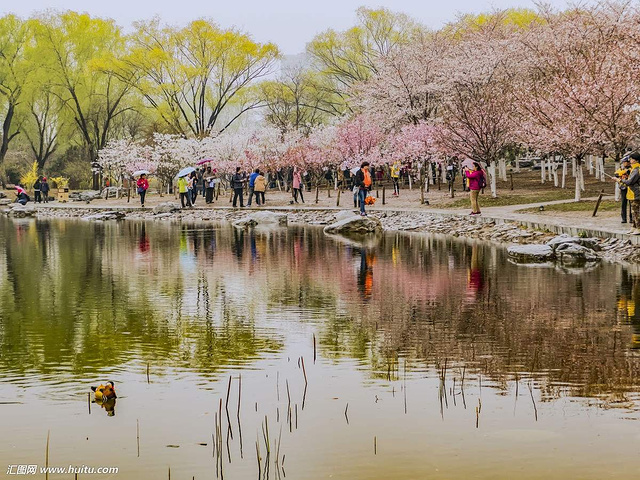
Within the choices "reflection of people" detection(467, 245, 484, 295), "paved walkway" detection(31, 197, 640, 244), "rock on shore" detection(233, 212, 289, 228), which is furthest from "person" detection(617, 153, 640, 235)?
"rock on shore" detection(233, 212, 289, 228)

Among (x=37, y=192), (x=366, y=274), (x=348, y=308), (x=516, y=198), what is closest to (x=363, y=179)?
(x=516, y=198)

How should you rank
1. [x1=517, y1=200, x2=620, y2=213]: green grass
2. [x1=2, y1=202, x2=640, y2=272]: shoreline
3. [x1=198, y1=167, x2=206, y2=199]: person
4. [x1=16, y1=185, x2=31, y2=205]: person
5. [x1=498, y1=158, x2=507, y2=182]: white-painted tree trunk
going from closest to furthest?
[x1=2, y1=202, x2=640, y2=272]: shoreline
[x1=517, y1=200, x2=620, y2=213]: green grass
[x1=498, y1=158, x2=507, y2=182]: white-painted tree trunk
[x1=198, y1=167, x2=206, y2=199]: person
[x1=16, y1=185, x2=31, y2=205]: person

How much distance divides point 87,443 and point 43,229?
28.8 metres

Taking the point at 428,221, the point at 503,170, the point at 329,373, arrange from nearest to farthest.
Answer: the point at 329,373, the point at 428,221, the point at 503,170

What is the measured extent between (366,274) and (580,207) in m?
13.2

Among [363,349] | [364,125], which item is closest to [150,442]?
[363,349]

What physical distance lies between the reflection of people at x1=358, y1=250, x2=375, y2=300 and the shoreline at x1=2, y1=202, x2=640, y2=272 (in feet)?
14.3

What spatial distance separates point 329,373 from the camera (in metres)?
8.20

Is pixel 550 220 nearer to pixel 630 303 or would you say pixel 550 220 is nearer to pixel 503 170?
pixel 630 303

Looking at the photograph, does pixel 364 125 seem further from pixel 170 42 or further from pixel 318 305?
pixel 318 305

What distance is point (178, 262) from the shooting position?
19.4m

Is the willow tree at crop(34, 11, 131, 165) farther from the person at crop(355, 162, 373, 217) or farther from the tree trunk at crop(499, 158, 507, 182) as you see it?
the person at crop(355, 162, 373, 217)

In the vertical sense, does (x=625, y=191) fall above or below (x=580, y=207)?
above

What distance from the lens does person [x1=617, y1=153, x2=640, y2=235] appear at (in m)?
17.9
